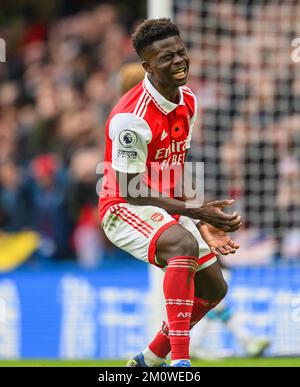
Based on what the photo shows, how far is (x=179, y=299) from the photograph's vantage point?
6.38 metres

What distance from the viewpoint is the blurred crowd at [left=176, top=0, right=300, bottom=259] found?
11.6 meters

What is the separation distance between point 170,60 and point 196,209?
900mm

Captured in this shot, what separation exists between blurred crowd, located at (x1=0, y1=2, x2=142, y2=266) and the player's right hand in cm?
666

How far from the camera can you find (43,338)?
11.4 metres

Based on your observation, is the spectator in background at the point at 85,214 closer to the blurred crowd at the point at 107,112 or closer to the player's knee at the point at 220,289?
the blurred crowd at the point at 107,112

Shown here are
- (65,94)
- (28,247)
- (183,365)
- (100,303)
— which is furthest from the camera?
(65,94)

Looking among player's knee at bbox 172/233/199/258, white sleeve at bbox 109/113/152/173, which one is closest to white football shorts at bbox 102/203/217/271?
player's knee at bbox 172/233/199/258

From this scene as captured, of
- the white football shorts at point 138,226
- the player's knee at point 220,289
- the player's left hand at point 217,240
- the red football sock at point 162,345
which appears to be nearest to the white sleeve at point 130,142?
the white football shorts at point 138,226

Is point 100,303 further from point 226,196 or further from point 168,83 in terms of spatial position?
point 168,83

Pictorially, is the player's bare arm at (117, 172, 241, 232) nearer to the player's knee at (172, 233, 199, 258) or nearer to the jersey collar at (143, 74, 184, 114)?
the player's knee at (172, 233, 199, 258)

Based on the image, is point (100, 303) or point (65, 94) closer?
point (100, 303)
